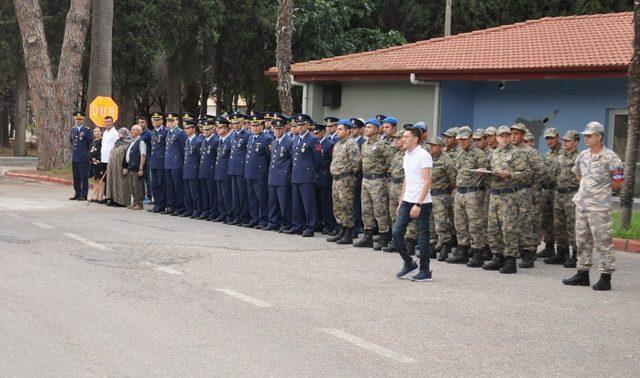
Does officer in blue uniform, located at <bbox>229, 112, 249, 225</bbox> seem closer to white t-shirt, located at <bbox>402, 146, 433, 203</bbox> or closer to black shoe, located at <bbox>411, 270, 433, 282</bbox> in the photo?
white t-shirt, located at <bbox>402, 146, 433, 203</bbox>

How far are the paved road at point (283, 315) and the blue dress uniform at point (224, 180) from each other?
318 centimetres

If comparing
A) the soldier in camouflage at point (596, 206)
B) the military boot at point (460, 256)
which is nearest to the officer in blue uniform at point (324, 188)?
the military boot at point (460, 256)

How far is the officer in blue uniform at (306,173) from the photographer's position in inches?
570

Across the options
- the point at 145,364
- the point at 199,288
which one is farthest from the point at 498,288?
the point at 145,364

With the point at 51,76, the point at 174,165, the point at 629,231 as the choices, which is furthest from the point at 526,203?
the point at 51,76

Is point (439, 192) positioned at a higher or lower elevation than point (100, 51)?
lower

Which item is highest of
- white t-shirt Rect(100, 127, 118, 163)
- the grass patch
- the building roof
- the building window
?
the building roof

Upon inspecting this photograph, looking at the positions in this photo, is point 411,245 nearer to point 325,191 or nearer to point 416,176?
point 416,176

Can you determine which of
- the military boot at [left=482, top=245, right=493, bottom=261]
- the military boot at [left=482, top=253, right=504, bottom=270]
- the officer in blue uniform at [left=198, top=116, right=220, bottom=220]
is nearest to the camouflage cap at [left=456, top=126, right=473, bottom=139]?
the military boot at [left=482, top=245, right=493, bottom=261]

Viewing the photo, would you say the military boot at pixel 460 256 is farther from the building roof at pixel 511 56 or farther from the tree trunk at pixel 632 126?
the building roof at pixel 511 56

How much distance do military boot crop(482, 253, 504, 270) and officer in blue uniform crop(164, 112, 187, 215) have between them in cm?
748

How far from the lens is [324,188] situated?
14.9 metres

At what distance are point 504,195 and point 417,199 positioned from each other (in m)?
1.74

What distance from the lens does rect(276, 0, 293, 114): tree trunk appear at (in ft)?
77.3
